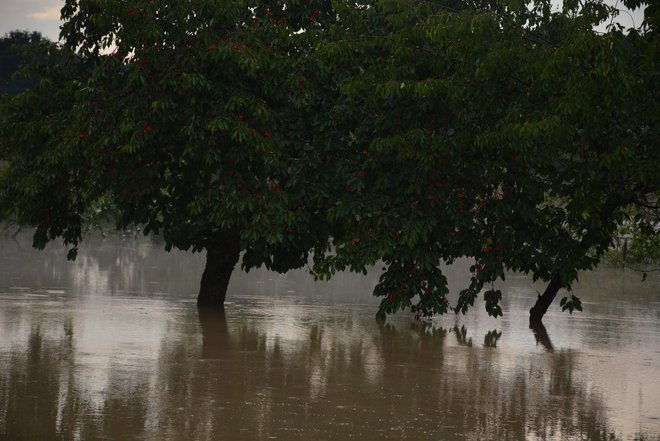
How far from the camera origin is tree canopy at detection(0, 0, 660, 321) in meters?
17.5

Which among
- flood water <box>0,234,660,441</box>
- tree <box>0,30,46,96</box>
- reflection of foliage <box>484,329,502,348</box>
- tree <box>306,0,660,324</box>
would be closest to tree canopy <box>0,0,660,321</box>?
tree <box>306,0,660,324</box>

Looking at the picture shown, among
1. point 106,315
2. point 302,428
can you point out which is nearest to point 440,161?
point 106,315

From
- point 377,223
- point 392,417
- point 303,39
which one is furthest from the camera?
point 303,39

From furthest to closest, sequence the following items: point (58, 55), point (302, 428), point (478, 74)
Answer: point (58, 55)
point (478, 74)
point (302, 428)

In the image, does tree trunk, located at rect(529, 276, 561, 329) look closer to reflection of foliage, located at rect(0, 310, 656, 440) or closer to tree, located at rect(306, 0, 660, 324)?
tree, located at rect(306, 0, 660, 324)

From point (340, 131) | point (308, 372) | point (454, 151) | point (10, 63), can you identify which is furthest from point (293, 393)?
point (10, 63)

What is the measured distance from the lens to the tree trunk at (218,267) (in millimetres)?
22688

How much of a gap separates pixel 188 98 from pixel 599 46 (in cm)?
868

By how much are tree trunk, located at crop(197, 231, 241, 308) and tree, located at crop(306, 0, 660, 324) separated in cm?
306

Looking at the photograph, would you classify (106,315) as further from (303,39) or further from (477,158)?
(477,158)

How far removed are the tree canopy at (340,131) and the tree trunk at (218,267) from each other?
1.89 metres

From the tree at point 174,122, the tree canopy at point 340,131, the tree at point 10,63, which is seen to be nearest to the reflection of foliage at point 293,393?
the tree canopy at point 340,131

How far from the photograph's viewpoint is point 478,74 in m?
16.6

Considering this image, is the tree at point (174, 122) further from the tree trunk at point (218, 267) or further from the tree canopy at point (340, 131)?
the tree trunk at point (218, 267)
